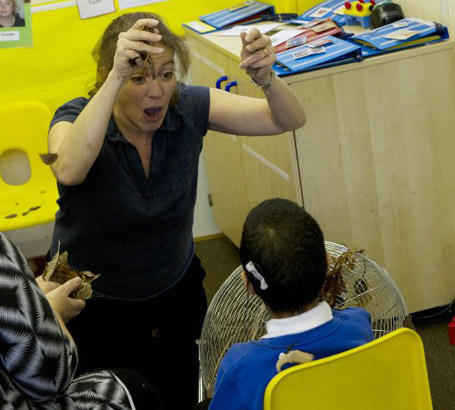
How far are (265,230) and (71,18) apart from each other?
2.48 meters

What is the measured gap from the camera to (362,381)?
1.35 meters

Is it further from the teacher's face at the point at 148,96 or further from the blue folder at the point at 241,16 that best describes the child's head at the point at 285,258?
the blue folder at the point at 241,16

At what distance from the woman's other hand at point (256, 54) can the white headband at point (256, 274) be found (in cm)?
55

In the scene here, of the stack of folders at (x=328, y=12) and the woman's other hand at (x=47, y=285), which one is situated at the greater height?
the stack of folders at (x=328, y=12)

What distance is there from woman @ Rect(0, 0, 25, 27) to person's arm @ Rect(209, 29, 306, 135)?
1805 millimetres

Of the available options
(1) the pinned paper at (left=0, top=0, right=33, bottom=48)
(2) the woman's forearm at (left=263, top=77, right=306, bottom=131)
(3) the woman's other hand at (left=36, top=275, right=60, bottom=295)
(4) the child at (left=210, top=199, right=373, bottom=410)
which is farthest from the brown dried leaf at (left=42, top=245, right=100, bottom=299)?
(1) the pinned paper at (left=0, top=0, right=33, bottom=48)

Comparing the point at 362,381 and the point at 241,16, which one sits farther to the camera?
the point at 241,16

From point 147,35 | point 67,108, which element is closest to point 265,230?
point 147,35

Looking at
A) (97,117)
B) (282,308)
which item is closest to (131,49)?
(97,117)

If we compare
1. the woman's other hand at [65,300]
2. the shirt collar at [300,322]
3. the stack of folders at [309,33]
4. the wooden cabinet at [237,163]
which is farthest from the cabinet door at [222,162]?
the shirt collar at [300,322]

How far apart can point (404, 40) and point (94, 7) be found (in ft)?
5.40

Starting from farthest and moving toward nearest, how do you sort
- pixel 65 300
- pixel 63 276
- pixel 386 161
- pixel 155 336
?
pixel 386 161
pixel 155 336
pixel 63 276
pixel 65 300

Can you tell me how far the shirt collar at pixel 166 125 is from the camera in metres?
1.97

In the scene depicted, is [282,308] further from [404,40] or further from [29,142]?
[29,142]
